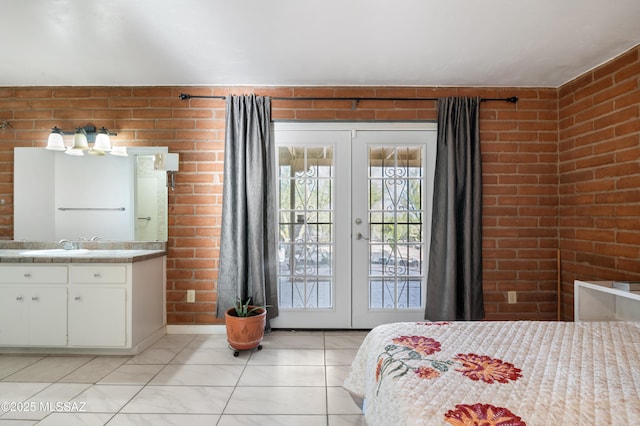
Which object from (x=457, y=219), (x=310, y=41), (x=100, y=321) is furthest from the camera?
(x=457, y=219)

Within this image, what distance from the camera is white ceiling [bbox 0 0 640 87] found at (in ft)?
6.50

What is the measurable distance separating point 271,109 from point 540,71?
7.91 feet

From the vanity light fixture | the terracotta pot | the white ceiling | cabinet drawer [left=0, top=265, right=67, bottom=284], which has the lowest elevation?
the terracotta pot

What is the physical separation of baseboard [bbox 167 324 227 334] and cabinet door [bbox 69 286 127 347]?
23.0 inches

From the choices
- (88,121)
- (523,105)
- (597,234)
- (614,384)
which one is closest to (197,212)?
(88,121)

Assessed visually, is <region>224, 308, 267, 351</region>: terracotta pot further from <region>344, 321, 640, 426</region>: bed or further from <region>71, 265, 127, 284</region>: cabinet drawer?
<region>344, 321, 640, 426</region>: bed

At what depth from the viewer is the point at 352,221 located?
10.6 ft

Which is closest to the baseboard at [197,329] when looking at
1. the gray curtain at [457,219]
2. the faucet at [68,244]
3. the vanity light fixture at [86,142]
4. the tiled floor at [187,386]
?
the tiled floor at [187,386]

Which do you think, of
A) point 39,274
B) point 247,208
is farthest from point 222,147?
point 39,274

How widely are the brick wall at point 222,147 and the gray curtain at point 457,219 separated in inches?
6.5

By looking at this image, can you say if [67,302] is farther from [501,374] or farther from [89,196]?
[501,374]

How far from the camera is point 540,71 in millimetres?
2844

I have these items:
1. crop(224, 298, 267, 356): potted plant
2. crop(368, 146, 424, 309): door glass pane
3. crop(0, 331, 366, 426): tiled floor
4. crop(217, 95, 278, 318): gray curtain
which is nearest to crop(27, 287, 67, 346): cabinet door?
crop(0, 331, 366, 426): tiled floor

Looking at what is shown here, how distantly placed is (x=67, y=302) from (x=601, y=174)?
14.6ft
